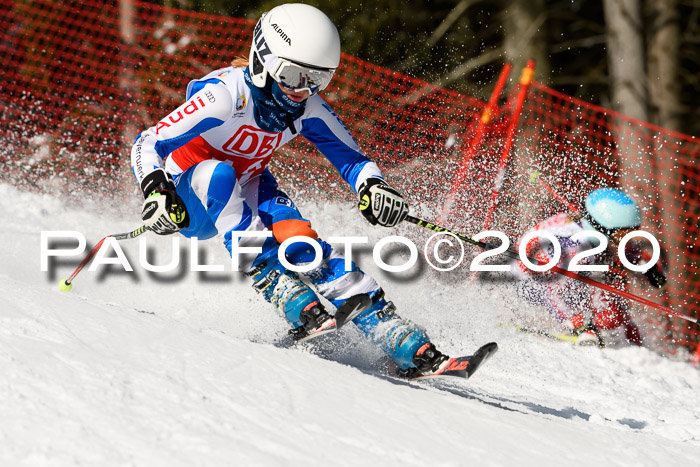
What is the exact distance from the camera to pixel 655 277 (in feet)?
20.4

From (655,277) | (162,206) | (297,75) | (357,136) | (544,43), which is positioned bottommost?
(655,277)

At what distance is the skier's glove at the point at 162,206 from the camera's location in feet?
12.0

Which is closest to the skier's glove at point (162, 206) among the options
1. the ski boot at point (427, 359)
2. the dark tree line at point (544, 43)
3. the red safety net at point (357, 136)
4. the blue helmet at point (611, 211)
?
the ski boot at point (427, 359)

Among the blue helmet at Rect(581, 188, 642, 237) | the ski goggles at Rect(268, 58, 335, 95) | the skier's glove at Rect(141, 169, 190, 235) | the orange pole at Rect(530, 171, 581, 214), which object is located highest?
the ski goggles at Rect(268, 58, 335, 95)

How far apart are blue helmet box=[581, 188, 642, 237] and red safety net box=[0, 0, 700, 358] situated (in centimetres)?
90

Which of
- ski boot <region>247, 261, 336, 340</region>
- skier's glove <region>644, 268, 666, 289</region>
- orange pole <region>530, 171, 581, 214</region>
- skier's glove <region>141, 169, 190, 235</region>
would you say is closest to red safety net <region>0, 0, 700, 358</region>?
orange pole <region>530, 171, 581, 214</region>

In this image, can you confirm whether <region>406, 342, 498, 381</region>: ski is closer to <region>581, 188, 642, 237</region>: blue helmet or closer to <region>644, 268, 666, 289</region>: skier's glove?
<region>581, 188, 642, 237</region>: blue helmet

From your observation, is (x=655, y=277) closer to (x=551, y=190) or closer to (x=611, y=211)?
(x=611, y=211)

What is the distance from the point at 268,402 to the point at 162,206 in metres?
1.21

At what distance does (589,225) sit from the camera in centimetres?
624

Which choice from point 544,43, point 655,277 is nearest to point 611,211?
point 655,277

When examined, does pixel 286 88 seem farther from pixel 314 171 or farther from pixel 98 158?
pixel 98 158

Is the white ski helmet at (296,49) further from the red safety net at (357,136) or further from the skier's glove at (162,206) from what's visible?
the red safety net at (357,136)

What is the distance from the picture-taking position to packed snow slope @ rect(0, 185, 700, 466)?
2.37 m
